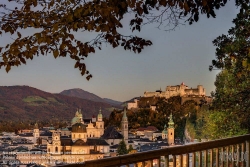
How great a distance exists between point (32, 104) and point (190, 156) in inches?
545

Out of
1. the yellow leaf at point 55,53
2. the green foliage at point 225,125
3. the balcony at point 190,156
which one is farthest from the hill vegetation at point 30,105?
the yellow leaf at point 55,53

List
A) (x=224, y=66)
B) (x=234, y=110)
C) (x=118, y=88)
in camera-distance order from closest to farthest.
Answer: (x=224, y=66) → (x=234, y=110) → (x=118, y=88)

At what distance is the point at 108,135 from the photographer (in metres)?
40.0

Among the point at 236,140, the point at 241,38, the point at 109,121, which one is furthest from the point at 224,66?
the point at 109,121

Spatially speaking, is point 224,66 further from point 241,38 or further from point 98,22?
point 98,22

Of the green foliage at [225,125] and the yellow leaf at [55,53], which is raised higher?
the yellow leaf at [55,53]

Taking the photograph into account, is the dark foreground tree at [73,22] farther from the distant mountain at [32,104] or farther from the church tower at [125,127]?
the church tower at [125,127]

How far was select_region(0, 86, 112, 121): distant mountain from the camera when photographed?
1488 cm

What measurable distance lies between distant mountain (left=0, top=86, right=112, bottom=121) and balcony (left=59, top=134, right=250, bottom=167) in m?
10.9

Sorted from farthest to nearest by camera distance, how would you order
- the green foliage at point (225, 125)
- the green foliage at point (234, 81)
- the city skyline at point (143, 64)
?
the green foliage at point (225, 125) → the green foliage at point (234, 81) → the city skyline at point (143, 64)

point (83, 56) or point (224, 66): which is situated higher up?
point (224, 66)

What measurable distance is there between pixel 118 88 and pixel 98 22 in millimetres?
13784

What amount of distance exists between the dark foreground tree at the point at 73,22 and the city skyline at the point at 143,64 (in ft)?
0.46

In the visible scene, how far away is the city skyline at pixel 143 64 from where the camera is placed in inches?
152
